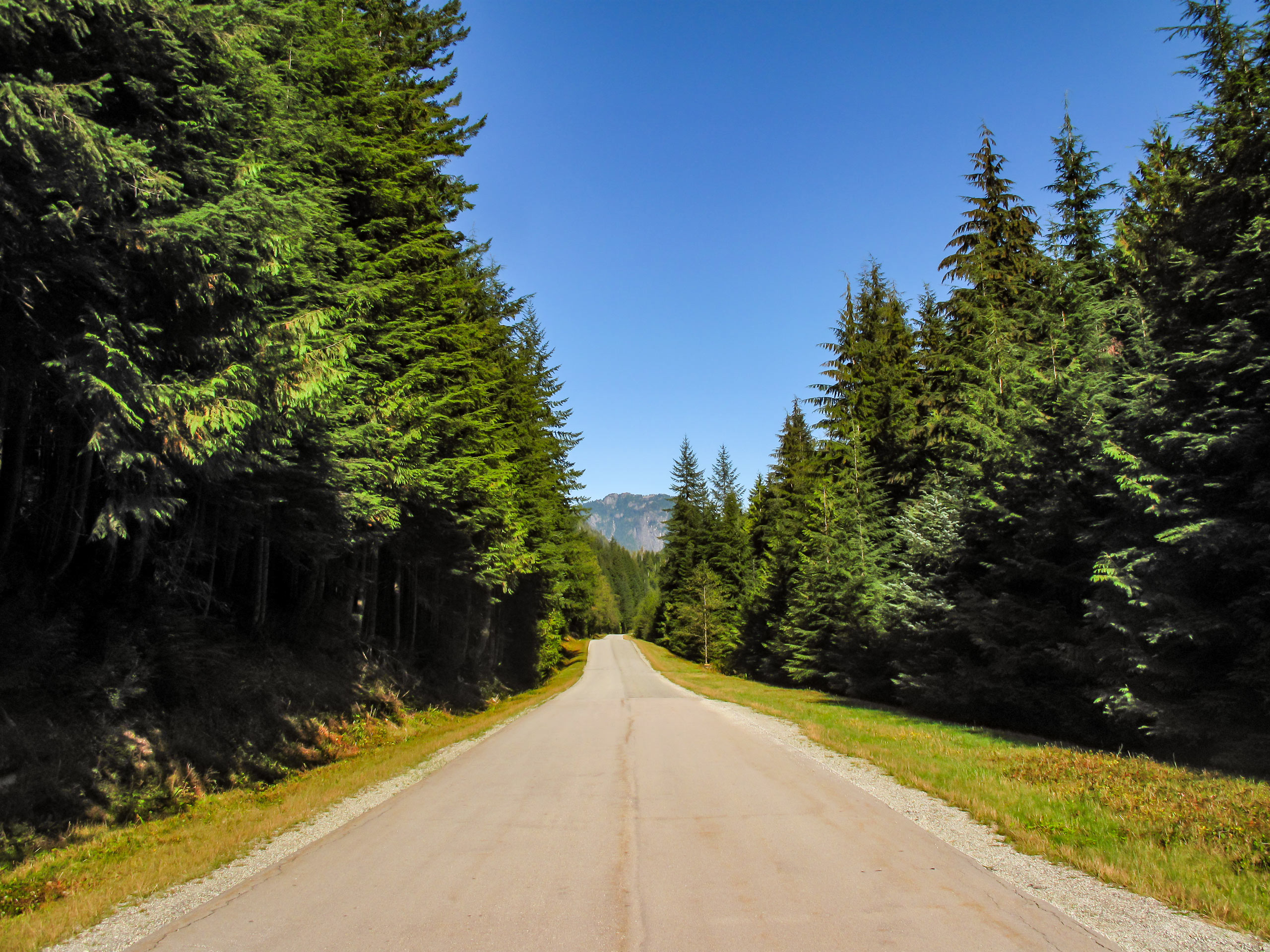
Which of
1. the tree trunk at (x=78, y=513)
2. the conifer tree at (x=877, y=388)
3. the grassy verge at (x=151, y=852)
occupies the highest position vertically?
the conifer tree at (x=877, y=388)

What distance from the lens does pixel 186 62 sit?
7.26m

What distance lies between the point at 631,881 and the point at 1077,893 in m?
3.37

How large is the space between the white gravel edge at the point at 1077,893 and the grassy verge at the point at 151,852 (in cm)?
677

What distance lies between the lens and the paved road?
430cm

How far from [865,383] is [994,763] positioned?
76.7 feet

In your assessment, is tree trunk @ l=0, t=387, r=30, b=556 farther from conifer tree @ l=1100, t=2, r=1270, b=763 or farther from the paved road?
conifer tree @ l=1100, t=2, r=1270, b=763

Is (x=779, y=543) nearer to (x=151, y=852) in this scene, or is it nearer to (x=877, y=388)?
(x=877, y=388)

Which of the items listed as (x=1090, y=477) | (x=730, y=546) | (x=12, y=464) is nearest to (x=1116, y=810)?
(x=1090, y=477)

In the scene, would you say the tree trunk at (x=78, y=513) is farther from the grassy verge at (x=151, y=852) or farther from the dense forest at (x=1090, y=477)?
the dense forest at (x=1090, y=477)

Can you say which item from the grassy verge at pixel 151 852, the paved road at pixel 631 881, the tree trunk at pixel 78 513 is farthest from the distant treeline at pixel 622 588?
the paved road at pixel 631 881

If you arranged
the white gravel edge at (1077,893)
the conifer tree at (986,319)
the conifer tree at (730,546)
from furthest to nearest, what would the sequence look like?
the conifer tree at (730,546) → the conifer tree at (986,319) → the white gravel edge at (1077,893)

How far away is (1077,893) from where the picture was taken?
16.6 ft

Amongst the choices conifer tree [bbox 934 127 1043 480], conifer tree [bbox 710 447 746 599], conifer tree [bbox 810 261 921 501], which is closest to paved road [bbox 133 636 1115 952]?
Result: conifer tree [bbox 934 127 1043 480]

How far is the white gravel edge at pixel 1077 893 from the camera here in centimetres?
420
